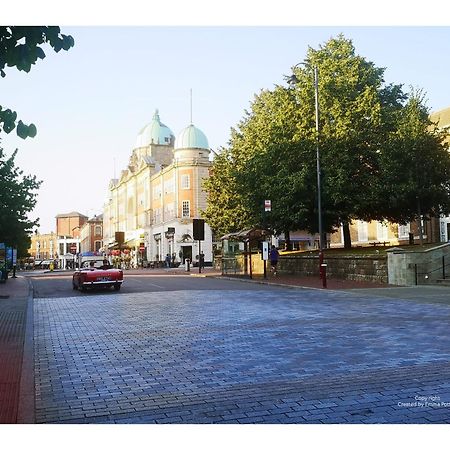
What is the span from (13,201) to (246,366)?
27720mm

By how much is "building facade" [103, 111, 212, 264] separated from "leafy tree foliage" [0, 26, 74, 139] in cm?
4533

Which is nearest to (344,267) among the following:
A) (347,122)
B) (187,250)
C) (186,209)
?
(347,122)

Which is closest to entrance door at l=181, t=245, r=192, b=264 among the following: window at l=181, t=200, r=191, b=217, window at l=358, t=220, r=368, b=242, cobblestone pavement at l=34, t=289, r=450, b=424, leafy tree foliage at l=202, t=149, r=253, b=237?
window at l=181, t=200, r=191, b=217

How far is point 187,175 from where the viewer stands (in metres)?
65.1

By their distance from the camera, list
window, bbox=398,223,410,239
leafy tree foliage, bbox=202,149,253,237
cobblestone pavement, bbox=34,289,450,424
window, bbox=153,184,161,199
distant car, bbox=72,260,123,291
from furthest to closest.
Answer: window, bbox=153,184,161,199 → window, bbox=398,223,410,239 → leafy tree foliage, bbox=202,149,253,237 → distant car, bbox=72,260,123,291 → cobblestone pavement, bbox=34,289,450,424

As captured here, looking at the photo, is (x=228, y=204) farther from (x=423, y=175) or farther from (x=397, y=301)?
(x=397, y=301)

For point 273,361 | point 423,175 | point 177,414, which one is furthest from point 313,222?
point 177,414

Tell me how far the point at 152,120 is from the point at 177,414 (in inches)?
3400

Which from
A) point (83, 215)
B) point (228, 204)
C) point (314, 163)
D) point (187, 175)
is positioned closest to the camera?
point (314, 163)

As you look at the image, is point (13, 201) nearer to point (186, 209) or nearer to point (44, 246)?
point (186, 209)

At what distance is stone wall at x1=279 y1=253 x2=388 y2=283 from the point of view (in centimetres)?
2358

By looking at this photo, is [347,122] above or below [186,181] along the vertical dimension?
below

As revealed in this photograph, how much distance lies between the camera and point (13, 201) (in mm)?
31500

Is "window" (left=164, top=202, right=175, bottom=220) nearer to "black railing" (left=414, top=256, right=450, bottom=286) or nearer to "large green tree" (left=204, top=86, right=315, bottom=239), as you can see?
"large green tree" (left=204, top=86, right=315, bottom=239)
